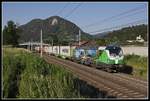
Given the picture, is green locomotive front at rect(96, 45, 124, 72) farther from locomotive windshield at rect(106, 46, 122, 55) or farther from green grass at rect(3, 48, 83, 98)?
green grass at rect(3, 48, 83, 98)

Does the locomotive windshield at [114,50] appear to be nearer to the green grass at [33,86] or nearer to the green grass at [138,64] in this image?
the green grass at [138,64]

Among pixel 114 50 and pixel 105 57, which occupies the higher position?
pixel 114 50

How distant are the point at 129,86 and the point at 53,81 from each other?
7824mm

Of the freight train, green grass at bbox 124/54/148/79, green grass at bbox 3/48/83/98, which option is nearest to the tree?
the freight train

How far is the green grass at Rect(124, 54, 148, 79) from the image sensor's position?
97.9ft

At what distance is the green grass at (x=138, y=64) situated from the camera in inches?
1175

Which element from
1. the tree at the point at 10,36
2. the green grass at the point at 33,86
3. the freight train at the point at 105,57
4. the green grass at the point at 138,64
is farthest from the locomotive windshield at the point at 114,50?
the green grass at the point at 33,86

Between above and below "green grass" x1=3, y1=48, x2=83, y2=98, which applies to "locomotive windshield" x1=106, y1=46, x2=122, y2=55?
above

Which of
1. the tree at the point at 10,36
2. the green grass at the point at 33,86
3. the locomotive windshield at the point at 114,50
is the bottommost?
the green grass at the point at 33,86

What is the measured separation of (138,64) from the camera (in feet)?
113

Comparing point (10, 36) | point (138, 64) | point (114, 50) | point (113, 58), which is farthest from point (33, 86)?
point (10, 36)

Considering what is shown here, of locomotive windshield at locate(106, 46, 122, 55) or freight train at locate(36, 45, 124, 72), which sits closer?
freight train at locate(36, 45, 124, 72)

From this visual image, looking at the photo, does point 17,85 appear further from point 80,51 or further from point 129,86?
point 80,51

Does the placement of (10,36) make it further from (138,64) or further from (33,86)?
(33,86)
